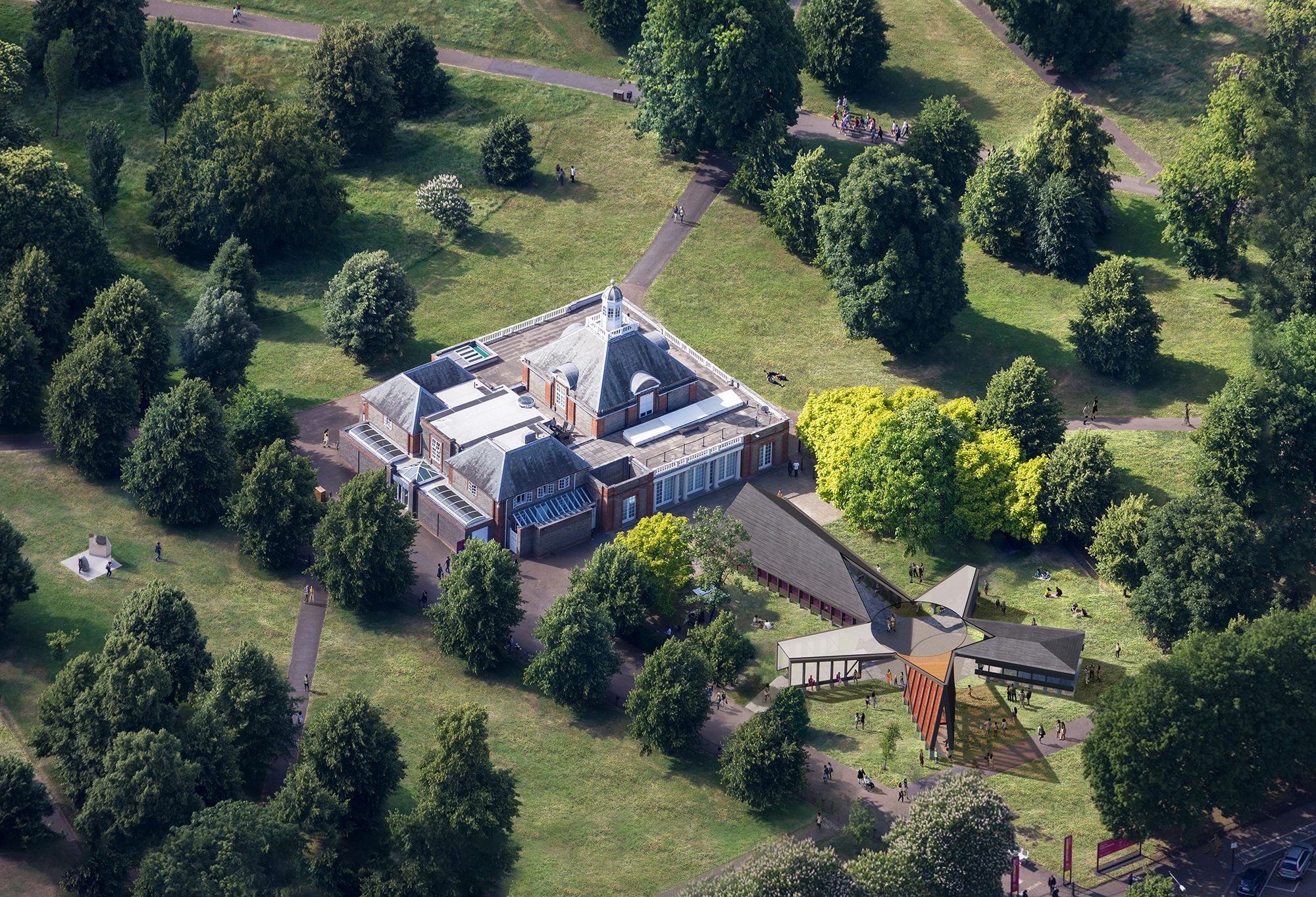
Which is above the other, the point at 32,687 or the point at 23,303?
the point at 23,303

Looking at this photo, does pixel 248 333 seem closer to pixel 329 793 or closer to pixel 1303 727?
pixel 329 793

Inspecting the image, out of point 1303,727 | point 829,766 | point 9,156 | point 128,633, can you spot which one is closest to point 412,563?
point 128,633

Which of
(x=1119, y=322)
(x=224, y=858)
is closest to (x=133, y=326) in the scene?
(x=224, y=858)

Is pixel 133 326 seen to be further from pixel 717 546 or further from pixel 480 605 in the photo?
pixel 717 546

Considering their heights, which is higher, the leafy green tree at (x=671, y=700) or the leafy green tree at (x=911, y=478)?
the leafy green tree at (x=911, y=478)

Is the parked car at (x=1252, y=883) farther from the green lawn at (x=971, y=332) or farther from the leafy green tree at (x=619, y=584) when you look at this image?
the green lawn at (x=971, y=332)

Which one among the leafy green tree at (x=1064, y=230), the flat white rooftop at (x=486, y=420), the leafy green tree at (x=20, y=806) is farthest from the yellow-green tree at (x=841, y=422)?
the leafy green tree at (x=20, y=806)
